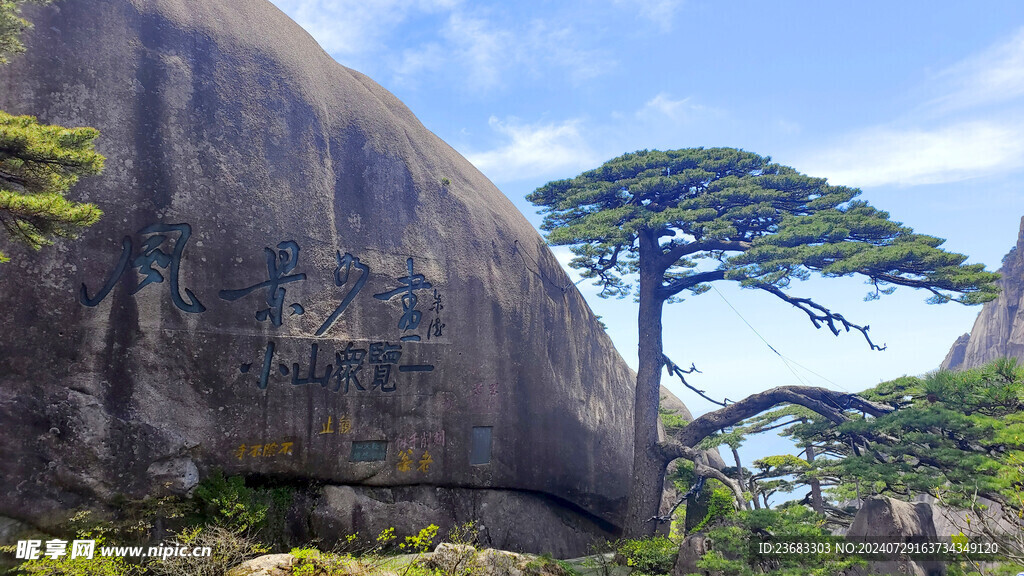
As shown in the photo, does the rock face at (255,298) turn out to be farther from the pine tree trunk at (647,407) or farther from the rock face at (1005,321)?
the rock face at (1005,321)

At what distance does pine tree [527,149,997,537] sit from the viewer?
916 centimetres

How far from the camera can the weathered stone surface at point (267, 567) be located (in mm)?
5750

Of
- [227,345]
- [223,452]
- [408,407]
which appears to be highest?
[227,345]

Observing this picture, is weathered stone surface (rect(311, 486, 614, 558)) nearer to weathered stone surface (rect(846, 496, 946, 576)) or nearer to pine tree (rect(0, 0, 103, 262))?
weathered stone surface (rect(846, 496, 946, 576))

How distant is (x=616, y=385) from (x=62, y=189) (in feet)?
33.4

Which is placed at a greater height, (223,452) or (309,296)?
(309,296)

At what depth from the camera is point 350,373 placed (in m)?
8.12

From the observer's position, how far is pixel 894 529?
790cm

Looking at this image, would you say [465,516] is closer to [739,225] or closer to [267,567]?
[267,567]

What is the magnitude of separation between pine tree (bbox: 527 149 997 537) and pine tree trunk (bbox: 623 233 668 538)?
0.06ft

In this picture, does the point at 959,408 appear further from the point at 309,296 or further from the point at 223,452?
the point at 223,452

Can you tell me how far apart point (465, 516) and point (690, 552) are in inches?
129

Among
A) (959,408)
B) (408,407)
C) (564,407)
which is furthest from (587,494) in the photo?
(959,408)

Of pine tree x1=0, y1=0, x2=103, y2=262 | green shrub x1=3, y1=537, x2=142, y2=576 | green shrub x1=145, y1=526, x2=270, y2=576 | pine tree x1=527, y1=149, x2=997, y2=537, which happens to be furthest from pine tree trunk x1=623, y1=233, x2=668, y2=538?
pine tree x1=0, y1=0, x2=103, y2=262
